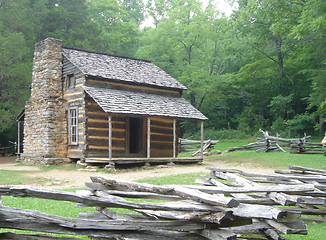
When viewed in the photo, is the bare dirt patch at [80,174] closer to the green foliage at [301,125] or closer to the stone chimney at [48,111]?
the stone chimney at [48,111]

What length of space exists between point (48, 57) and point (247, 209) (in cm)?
1754

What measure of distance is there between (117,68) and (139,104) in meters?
3.37

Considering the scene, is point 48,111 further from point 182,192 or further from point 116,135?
point 182,192

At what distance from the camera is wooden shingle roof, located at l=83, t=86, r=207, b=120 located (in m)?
17.0

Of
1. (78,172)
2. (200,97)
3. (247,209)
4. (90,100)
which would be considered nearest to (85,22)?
(200,97)

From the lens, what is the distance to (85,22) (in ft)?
121

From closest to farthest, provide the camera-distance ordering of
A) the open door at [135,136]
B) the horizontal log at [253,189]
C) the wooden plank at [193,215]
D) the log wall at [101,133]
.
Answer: the wooden plank at [193,215], the horizontal log at [253,189], the log wall at [101,133], the open door at [135,136]

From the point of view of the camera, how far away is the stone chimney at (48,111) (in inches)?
770

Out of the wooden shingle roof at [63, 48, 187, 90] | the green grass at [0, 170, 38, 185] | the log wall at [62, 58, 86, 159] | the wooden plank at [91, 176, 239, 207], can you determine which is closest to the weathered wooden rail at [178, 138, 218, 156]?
the wooden shingle roof at [63, 48, 187, 90]

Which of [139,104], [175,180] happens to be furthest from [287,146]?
[175,180]

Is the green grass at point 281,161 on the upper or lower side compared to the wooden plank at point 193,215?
lower

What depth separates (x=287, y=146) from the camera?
24828mm

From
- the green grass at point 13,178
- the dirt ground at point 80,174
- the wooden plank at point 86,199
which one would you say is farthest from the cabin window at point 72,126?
the wooden plank at point 86,199

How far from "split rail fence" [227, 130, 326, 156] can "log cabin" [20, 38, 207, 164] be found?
6.80 m
